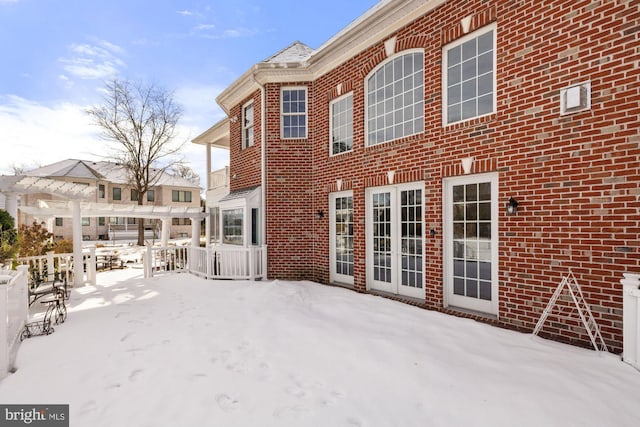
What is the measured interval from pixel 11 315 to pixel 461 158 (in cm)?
693

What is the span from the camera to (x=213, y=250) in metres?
8.69

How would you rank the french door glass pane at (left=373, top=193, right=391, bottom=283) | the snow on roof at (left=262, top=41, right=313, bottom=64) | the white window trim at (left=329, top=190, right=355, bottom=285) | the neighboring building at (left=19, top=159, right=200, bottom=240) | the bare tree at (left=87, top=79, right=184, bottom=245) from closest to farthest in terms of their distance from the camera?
the french door glass pane at (left=373, top=193, right=391, bottom=283) → the white window trim at (left=329, top=190, right=355, bottom=285) → the snow on roof at (left=262, top=41, right=313, bottom=64) → the bare tree at (left=87, top=79, right=184, bottom=245) → the neighboring building at (left=19, top=159, right=200, bottom=240)

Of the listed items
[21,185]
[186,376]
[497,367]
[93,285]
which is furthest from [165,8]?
[497,367]

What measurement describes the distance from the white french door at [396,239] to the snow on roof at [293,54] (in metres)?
4.98

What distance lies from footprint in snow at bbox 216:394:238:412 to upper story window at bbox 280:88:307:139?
7149 millimetres

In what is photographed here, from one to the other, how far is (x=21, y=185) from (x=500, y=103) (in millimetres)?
10165

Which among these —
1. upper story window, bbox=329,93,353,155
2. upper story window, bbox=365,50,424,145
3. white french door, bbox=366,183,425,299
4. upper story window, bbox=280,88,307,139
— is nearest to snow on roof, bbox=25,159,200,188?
upper story window, bbox=280,88,307,139

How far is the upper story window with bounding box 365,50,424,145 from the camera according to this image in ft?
20.4

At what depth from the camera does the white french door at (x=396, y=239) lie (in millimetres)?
6207

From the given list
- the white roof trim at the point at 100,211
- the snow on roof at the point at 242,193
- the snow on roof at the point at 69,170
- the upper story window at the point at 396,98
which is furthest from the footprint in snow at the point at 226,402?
the snow on roof at the point at 69,170

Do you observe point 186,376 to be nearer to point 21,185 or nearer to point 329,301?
point 329,301

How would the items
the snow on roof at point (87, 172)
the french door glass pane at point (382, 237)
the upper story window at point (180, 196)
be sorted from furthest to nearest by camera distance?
the upper story window at point (180, 196)
the snow on roof at point (87, 172)
the french door glass pane at point (382, 237)

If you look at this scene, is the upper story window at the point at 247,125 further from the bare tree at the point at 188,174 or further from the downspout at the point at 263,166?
the bare tree at the point at 188,174

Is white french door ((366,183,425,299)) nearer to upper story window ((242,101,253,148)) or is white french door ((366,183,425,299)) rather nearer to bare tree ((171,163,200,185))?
upper story window ((242,101,253,148))
